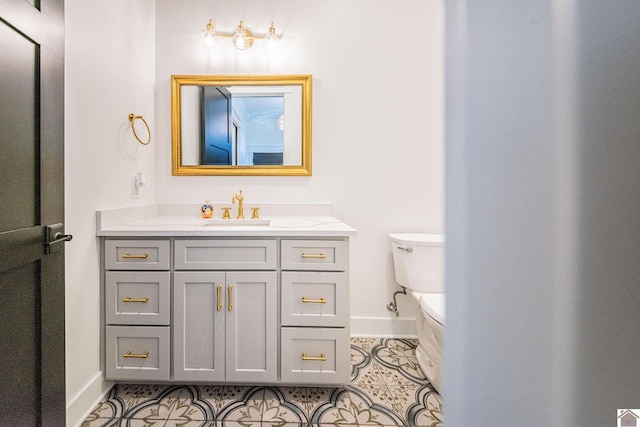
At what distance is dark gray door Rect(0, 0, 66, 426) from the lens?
33.2 inches

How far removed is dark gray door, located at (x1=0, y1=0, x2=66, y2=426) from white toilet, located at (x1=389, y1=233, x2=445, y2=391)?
1.57m

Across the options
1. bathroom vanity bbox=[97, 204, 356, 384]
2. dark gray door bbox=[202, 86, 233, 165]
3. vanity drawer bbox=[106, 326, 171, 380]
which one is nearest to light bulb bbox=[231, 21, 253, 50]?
dark gray door bbox=[202, 86, 233, 165]

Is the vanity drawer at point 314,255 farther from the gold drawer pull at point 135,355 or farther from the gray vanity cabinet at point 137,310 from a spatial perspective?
the gold drawer pull at point 135,355

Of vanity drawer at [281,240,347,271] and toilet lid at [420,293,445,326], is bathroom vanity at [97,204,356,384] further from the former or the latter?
toilet lid at [420,293,445,326]

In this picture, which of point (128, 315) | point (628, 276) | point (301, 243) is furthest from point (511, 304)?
point (128, 315)

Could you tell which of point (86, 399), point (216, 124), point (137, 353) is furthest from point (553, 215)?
point (216, 124)

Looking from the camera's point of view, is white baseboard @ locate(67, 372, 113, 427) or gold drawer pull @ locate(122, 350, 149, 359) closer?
white baseboard @ locate(67, 372, 113, 427)

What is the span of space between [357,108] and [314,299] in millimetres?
1373

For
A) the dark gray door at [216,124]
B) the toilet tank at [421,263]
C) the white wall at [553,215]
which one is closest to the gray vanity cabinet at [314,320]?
the toilet tank at [421,263]

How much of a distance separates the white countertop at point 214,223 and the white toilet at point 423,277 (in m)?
0.51

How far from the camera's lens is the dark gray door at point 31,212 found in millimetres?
843

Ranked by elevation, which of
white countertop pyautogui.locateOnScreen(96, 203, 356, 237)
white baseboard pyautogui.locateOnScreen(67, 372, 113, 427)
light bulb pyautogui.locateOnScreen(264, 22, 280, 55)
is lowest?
white baseboard pyautogui.locateOnScreen(67, 372, 113, 427)

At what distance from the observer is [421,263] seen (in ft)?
6.02

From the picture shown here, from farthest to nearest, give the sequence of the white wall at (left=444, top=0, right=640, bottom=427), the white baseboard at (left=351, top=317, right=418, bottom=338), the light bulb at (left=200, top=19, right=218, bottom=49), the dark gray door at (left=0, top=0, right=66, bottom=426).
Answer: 1. the white baseboard at (left=351, top=317, right=418, bottom=338)
2. the light bulb at (left=200, top=19, right=218, bottom=49)
3. the dark gray door at (left=0, top=0, right=66, bottom=426)
4. the white wall at (left=444, top=0, right=640, bottom=427)
